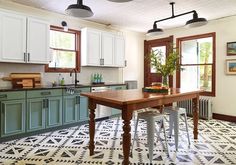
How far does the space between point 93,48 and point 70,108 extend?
1.62m

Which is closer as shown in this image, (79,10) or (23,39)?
(79,10)

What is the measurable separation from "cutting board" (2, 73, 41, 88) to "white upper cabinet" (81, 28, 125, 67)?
1286mm

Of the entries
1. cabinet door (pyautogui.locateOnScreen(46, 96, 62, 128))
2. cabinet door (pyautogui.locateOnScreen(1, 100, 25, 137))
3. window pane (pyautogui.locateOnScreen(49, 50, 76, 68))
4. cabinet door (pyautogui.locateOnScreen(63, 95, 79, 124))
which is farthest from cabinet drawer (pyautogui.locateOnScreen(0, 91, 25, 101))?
window pane (pyautogui.locateOnScreen(49, 50, 76, 68))

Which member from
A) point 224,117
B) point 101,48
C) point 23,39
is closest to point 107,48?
point 101,48

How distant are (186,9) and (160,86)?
6.82 ft

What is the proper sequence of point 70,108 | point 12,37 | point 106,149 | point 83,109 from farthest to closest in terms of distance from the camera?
point 83,109, point 70,108, point 12,37, point 106,149

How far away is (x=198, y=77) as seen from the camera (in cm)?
534

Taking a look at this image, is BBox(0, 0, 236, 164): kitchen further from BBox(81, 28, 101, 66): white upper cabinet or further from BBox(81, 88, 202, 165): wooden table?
BBox(81, 88, 202, 165): wooden table

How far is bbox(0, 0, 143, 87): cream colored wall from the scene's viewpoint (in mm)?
3751

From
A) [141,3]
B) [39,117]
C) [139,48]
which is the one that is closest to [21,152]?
[39,117]

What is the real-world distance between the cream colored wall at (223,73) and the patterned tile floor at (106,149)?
997 millimetres

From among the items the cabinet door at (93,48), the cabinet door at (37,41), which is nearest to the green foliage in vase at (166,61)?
the cabinet door at (93,48)

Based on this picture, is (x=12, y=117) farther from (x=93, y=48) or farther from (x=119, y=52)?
(x=119, y=52)

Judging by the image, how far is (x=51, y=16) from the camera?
4.32 m
